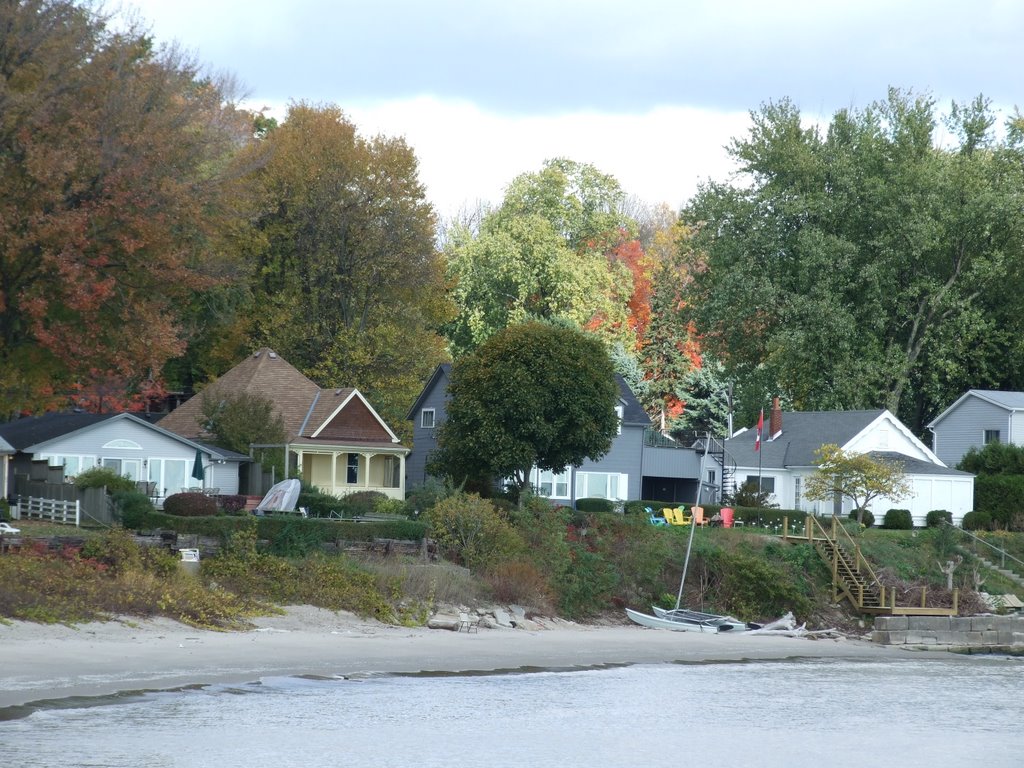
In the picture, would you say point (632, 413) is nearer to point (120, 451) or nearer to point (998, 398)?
point (998, 398)

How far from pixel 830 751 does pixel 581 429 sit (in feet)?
74.4

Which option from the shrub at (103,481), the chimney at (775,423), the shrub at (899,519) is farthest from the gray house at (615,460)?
the shrub at (103,481)

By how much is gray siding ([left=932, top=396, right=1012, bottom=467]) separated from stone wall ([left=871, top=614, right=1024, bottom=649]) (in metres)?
19.4

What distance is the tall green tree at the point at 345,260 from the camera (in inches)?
2537

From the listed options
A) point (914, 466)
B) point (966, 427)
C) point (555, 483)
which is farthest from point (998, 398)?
point (555, 483)

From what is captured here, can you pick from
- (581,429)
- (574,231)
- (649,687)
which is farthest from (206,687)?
(574,231)

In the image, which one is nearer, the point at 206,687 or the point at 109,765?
the point at 109,765

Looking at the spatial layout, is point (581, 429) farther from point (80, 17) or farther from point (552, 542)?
point (80, 17)

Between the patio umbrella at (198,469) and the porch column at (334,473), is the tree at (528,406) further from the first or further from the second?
the porch column at (334,473)

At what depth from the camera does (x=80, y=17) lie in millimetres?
41094

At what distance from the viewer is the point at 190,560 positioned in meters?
34.8

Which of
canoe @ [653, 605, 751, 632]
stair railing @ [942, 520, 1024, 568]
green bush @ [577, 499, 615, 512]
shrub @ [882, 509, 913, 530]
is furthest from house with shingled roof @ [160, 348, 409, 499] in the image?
stair railing @ [942, 520, 1024, 568]

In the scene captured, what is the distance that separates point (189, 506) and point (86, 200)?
9.13 metres

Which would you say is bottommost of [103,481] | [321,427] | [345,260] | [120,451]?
[103,481]
